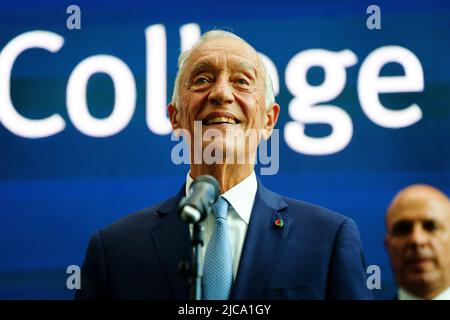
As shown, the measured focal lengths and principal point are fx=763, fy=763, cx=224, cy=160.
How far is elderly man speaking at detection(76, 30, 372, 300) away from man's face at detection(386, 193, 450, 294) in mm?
234

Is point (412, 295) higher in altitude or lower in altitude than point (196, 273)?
higher

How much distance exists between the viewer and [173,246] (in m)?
2.25

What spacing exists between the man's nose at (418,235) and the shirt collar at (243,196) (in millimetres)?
517

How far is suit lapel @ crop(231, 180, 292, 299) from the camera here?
212 centimetres

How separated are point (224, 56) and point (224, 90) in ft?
0.42

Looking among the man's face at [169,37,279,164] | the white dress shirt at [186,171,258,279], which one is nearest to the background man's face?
the man's face at [169,37,279,164]

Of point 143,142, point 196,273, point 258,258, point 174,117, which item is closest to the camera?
point 196,273

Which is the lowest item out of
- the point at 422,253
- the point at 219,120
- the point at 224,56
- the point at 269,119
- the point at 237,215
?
the point at 422,253

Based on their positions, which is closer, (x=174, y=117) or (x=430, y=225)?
(x=430, y=225)

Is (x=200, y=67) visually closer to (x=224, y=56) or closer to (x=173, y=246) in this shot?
(x=224, y=56)

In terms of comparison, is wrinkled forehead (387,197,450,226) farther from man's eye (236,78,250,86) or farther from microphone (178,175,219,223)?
microphone (178,175,219,223)

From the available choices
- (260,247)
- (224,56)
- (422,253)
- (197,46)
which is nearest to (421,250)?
(422,253)

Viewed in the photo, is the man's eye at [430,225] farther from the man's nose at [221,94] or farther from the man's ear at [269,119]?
the man's nose at [221,94]

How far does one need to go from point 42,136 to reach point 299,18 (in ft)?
3.81
